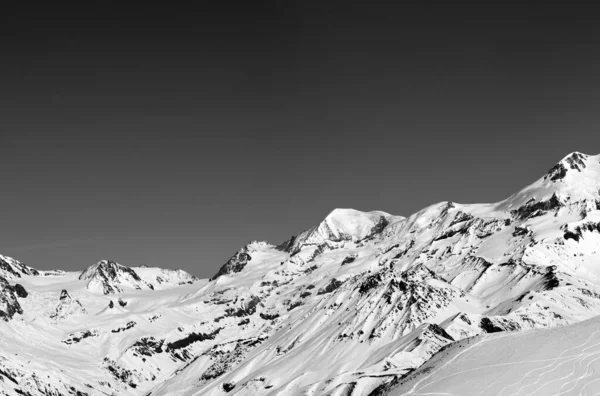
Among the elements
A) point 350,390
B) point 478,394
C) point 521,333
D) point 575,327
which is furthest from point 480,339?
point 350,390

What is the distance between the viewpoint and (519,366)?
382 ft

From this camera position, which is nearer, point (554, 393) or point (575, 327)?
point (554, 393)

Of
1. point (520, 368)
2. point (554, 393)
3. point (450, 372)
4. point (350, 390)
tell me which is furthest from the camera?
point (350, 390)

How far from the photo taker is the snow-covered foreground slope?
107300mm

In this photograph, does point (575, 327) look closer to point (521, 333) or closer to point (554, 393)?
point (521, 333)

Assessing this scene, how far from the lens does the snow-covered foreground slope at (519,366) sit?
107 m

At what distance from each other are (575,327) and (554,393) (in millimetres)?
31433

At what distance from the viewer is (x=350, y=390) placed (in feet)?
648

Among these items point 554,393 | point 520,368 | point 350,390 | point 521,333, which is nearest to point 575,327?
A: point 521,333

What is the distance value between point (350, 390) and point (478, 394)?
92.1 metres

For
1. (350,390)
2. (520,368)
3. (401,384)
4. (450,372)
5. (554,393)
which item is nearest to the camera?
(554,393)

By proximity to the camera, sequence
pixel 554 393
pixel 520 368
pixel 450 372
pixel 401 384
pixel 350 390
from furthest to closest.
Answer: pixel 350 390
pixel 401 384
pixel 450 372
pixel 520 368
pixel 554 393

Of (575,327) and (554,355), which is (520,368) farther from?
(575,327)

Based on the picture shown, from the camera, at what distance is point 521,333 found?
454 feet
